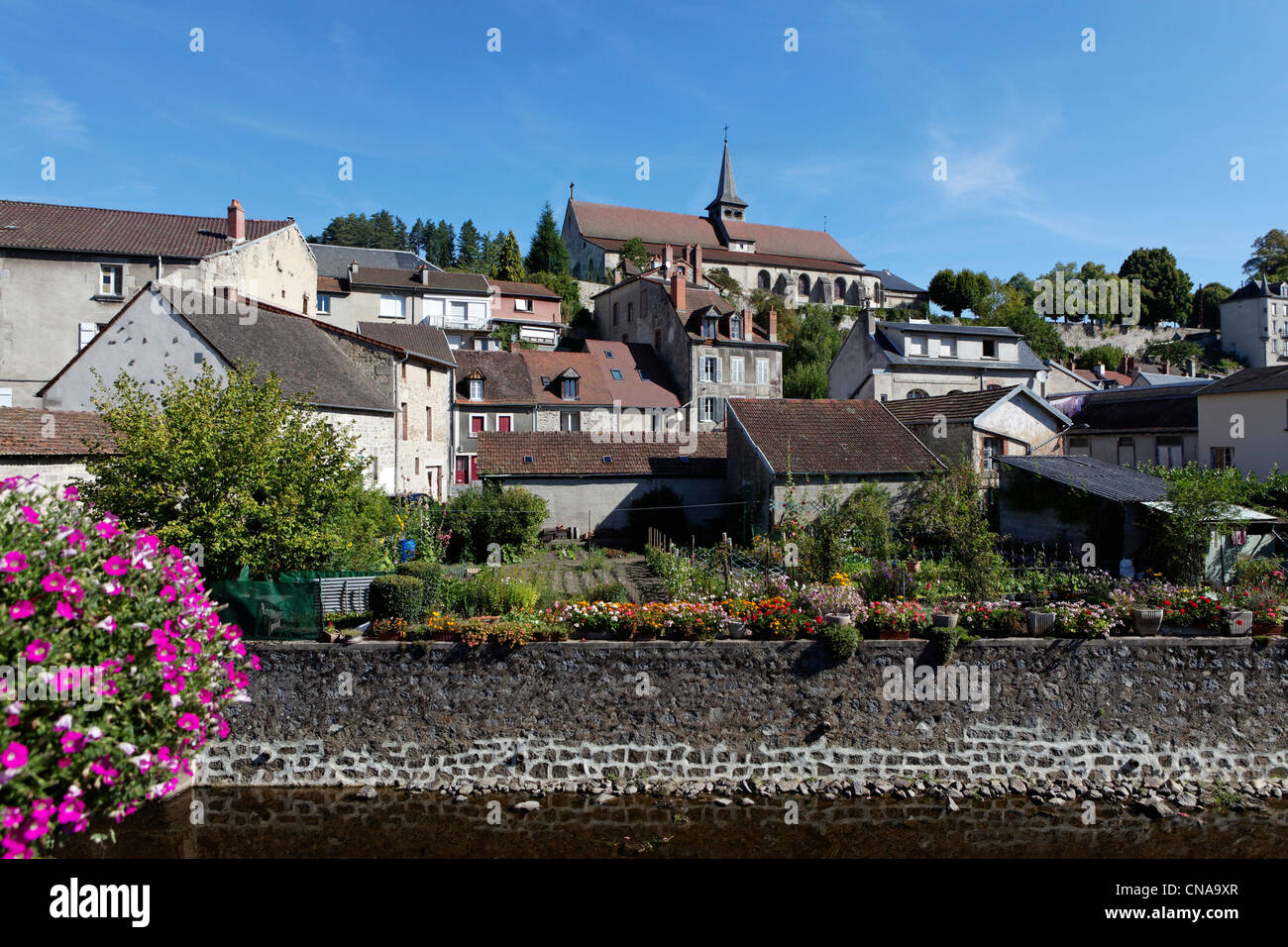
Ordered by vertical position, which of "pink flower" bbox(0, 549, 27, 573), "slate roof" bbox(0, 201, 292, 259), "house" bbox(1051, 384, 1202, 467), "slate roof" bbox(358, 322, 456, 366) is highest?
"slate roof" bbox(0, 201, 292, 259)

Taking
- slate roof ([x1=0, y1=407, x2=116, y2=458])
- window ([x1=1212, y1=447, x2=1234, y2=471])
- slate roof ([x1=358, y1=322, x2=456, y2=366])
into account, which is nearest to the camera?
slate roof ([x1=0, y1=407, x2=116, y2=458])

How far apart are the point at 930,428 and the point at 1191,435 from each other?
47.8 ft

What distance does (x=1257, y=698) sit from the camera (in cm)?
1220

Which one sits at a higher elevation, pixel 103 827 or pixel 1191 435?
pixel 1191 435

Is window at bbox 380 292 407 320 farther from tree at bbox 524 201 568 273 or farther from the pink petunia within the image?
the pink petunia

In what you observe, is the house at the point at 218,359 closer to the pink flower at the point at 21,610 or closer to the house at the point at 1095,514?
the pink flower at the point at 21,610

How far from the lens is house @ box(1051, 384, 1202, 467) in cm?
3447

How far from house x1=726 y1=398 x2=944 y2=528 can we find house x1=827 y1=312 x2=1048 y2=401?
1281 centimetres

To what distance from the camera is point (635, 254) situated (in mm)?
69375

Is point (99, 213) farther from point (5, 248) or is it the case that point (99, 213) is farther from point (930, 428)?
point (930, 428)

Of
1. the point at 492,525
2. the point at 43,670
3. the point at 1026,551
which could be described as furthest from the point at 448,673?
the point at 1026,551

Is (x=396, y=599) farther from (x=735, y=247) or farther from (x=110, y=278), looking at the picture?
(x=735, y=247)

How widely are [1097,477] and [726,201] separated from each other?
67.7m

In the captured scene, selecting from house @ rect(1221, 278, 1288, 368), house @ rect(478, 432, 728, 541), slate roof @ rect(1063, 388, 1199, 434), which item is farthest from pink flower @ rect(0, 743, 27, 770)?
house @ rect(1221, 278, 1288, 368)
